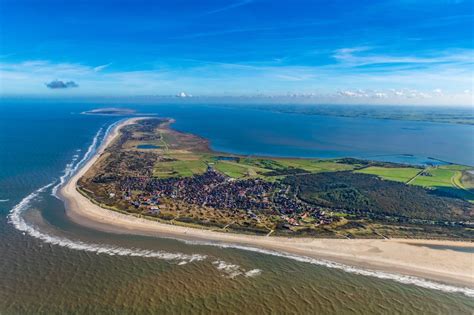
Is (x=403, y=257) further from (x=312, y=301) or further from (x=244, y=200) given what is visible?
(x=244, y=200)

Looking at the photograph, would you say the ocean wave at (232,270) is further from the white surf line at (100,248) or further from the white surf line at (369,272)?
the white surf line at (369,272)

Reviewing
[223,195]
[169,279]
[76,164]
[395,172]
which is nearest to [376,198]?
[395,172]

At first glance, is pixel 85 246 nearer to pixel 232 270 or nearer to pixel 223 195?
pixel 232 270

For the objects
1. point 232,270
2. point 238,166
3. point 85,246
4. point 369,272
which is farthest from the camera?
point 238,166

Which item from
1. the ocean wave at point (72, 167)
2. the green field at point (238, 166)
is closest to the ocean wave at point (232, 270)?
the ocean wave at point (72, 167)

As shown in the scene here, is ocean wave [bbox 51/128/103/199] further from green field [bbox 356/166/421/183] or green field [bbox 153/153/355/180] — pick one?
green field [bbox 356/166/421/183]
